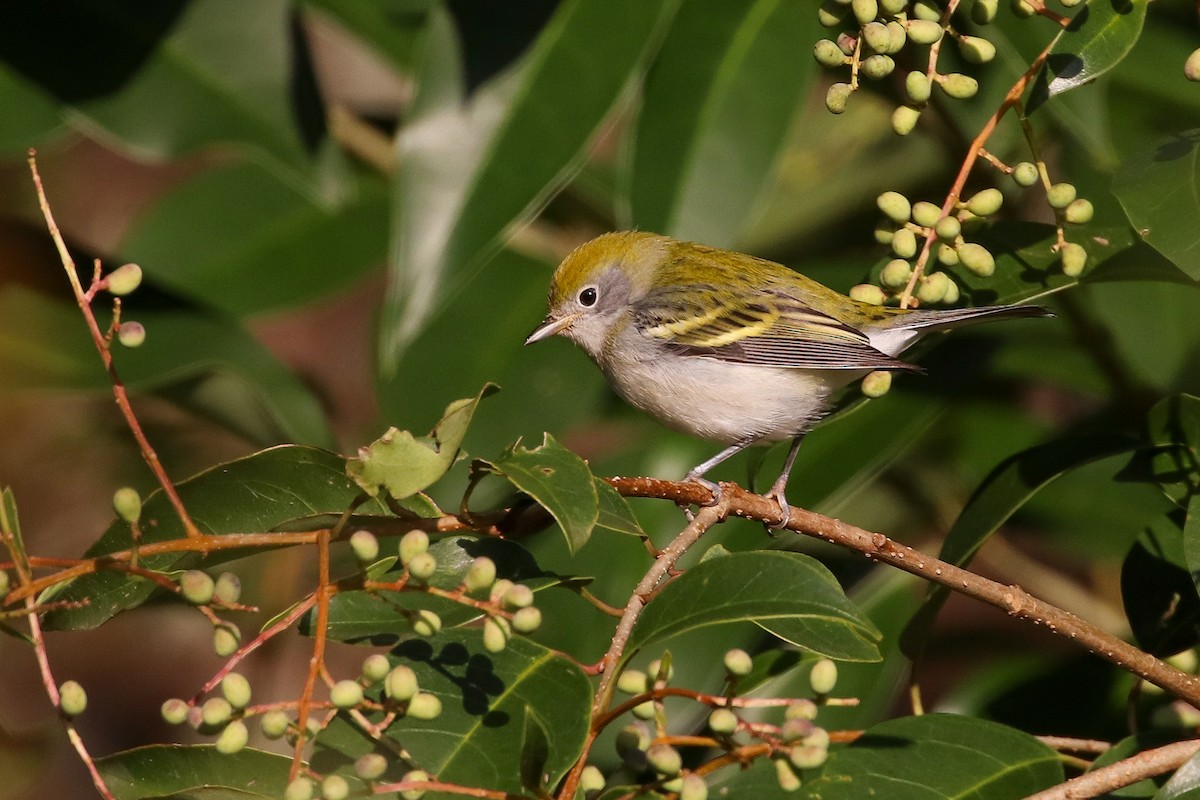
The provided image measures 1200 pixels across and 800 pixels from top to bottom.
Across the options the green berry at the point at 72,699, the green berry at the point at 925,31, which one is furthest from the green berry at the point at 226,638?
the green berry at the point at 925,31

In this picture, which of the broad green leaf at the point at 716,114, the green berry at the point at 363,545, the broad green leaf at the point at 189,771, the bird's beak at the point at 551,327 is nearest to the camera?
the green berry at the point at 363,545

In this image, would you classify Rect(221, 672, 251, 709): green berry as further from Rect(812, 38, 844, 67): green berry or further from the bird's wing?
the bird's wing

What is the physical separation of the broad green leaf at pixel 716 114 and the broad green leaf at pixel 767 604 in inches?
46.5

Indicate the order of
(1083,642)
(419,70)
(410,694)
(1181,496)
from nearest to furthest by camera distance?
(410,694), (1083,642), (1181,496), (419,70)

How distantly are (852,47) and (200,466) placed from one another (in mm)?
2574

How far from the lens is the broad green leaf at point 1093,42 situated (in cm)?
179

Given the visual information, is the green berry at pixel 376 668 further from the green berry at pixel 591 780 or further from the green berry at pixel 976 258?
the green berry at pixel 976 258

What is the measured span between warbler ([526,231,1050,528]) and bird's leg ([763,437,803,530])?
0.02 metres

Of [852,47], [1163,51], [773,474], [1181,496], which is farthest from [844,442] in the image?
[1163,51]

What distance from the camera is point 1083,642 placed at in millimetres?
1680

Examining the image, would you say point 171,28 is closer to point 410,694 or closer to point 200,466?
point 200,466

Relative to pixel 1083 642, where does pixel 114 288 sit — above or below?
above

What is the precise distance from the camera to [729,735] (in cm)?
163

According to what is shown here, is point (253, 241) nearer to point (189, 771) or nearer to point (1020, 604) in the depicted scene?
point (189, 771)
